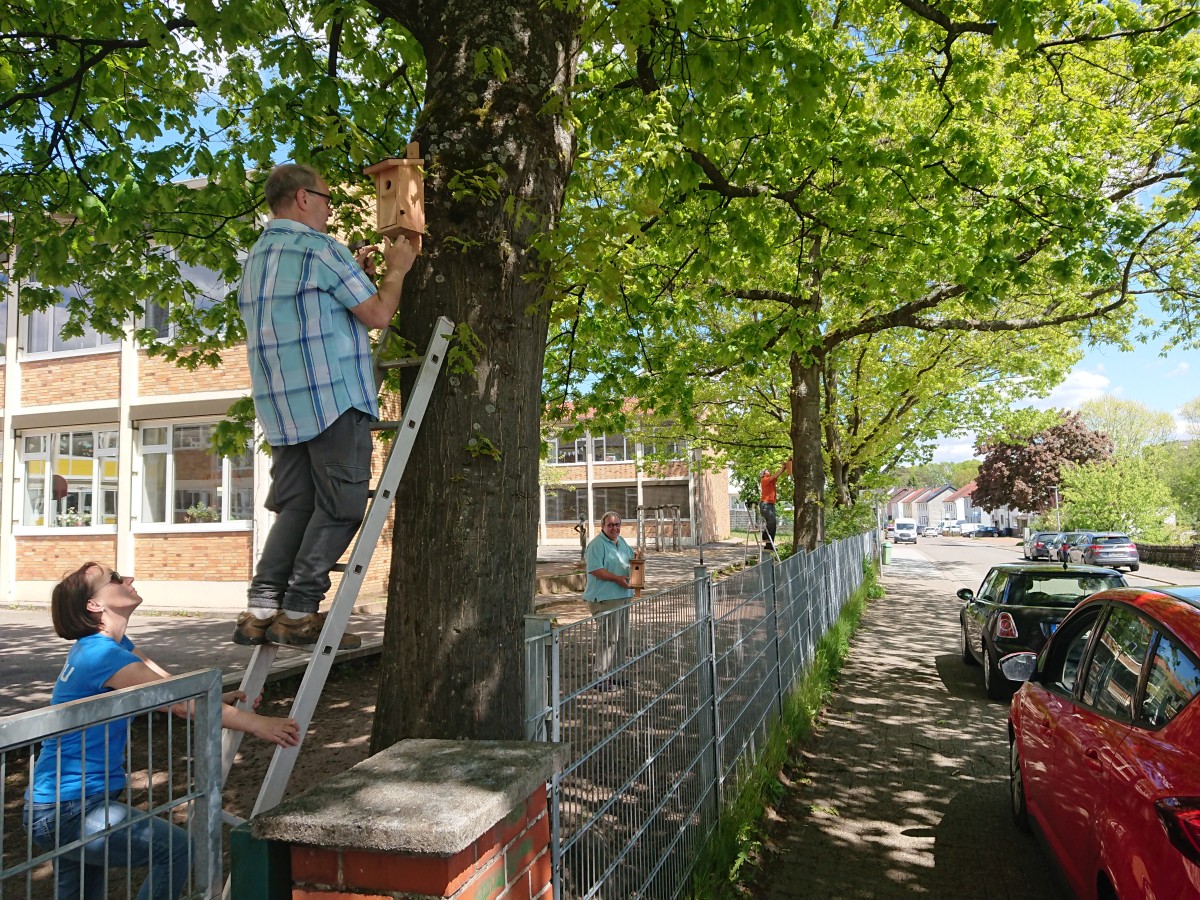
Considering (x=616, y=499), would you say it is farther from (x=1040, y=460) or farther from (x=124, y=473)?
(x=1040, y=460)

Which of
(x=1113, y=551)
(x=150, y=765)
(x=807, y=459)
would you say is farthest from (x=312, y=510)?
(x=1113, y=551)

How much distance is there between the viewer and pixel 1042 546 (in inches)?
1726

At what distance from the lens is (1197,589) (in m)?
3.89

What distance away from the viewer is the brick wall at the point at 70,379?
18391 millimetres

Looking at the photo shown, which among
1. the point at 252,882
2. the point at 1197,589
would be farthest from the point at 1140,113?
the point at 252,882

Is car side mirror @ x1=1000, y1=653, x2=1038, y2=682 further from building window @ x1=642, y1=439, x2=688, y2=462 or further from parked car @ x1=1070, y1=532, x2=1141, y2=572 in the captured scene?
parked car @ x1=1070, y1=532, x2=1141, y2=572

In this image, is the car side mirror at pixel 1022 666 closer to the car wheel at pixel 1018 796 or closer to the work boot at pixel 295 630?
Result: the car wheel at pixel 1018 796

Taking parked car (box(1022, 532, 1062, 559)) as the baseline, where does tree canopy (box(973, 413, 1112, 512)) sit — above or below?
above

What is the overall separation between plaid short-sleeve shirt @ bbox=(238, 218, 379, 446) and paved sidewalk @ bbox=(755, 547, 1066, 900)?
3725 millimetres

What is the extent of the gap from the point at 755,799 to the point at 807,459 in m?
10.6

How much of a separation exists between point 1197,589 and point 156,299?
841 cm

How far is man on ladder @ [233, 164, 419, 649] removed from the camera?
2631 millimetres

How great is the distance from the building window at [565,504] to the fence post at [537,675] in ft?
149

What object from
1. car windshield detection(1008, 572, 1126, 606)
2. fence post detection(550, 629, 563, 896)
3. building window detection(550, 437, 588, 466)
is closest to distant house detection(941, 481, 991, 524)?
building window detection(550, 437, 588, 466)
